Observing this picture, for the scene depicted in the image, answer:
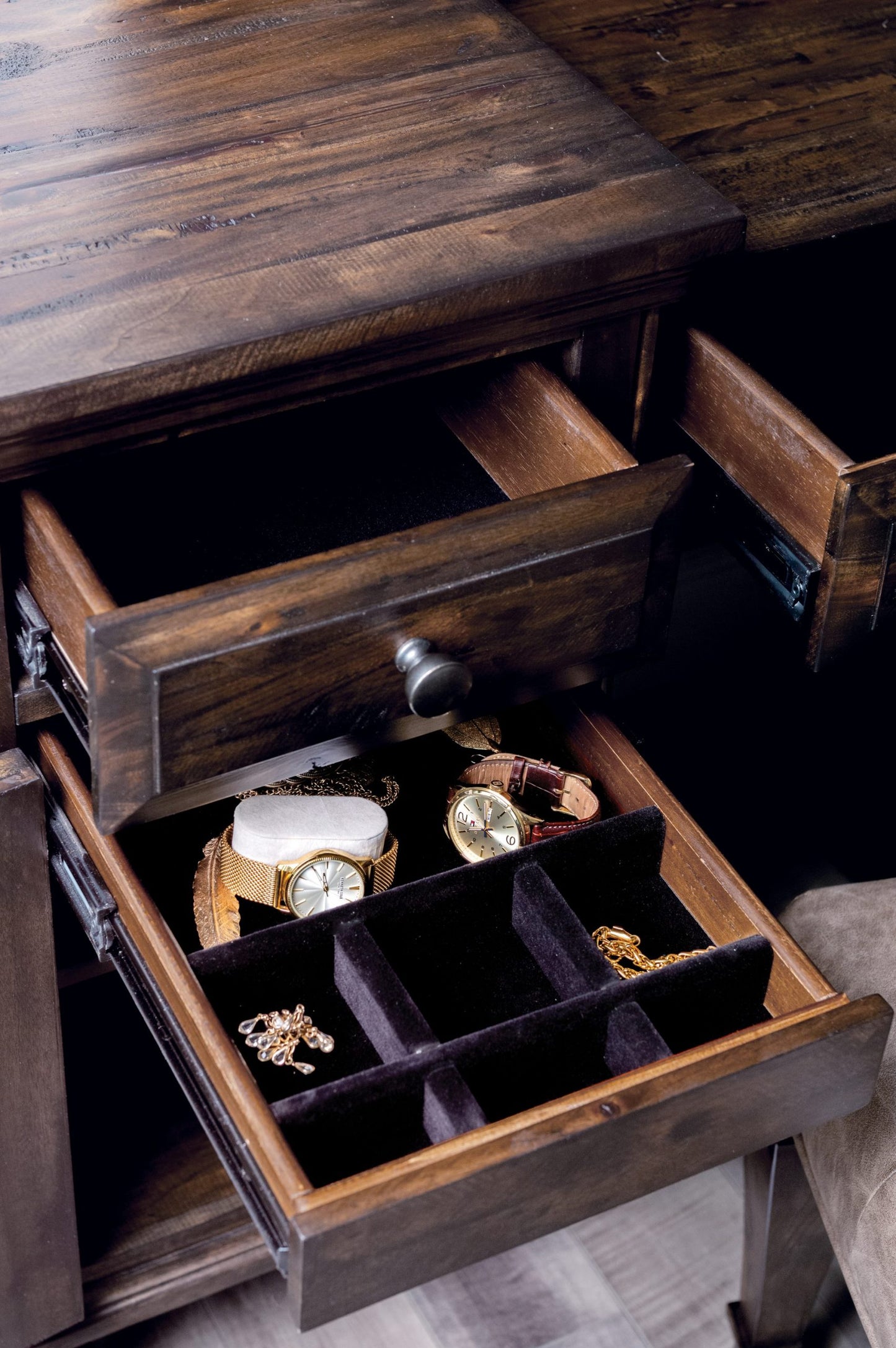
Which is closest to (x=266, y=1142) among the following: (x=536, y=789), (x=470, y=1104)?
(x=470, y=1104)

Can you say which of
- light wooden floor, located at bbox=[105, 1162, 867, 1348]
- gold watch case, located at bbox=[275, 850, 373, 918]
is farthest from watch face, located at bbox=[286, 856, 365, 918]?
light wooden floor, located at bbox=[105, 1162, 867, 1348]

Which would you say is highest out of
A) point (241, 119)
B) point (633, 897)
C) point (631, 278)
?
point (241, 119)

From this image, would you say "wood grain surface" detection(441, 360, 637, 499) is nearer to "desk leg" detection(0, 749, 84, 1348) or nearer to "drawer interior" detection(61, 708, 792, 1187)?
"drawer interior" detection(61, 708, 792, 1187)

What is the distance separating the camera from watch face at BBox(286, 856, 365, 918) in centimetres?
94

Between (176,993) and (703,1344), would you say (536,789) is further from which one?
(703,1344)

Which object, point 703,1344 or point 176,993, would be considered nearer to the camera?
point 176,993

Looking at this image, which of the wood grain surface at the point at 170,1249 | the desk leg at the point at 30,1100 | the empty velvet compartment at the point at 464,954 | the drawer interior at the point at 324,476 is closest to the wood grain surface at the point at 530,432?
the drawer interior at the point at 324,476

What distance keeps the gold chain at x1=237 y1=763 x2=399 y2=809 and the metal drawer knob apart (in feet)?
0.65

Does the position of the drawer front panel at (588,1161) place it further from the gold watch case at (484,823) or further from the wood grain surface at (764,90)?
the wood grain surface at (764,90)

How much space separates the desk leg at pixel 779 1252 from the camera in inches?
44.9

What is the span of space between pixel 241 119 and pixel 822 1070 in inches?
26.4

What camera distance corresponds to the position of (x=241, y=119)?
0.98m

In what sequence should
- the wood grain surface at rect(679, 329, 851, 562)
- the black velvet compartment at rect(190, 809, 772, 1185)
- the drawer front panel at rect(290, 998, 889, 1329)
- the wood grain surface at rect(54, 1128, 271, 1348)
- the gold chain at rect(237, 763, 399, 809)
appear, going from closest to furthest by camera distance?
the drawer front panel at rect(290, 998, 889, 1329)
the black velvet compartment at rect(190, 809, 772, 1185)
the wood grain surface at rect(679, 329, 851, 562)
the gold chain at rect(237, 763, 399, 809)
the wood grain surface at rect(54, 1128, 271, 1348)

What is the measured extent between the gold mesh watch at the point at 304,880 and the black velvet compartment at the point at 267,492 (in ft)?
0.59
